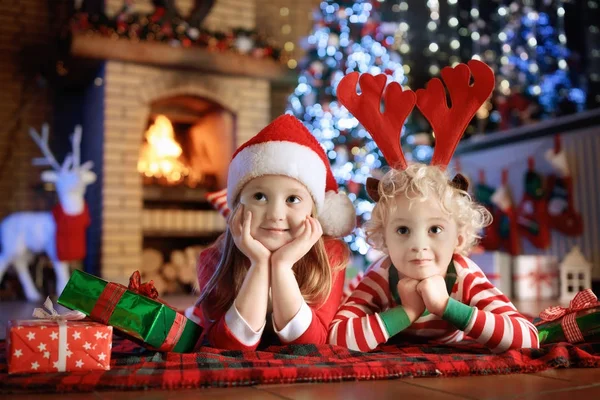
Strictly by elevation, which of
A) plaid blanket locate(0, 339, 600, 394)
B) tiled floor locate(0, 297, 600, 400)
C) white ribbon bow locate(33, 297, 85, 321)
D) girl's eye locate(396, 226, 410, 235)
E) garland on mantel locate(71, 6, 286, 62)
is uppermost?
garland on mantel locate(71, 6, 286, 62)

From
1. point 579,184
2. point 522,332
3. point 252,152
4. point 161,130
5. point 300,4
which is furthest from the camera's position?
point 300,4

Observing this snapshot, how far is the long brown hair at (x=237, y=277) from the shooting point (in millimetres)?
1341

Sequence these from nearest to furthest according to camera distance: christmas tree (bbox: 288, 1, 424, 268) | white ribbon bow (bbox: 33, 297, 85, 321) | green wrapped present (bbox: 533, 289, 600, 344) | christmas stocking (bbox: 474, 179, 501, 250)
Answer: white ribbon bow (bbox: 33, 297, 85, 321), green wrapped present (bbox: 533, 289, 600, 344), christmas tree (bbox: 288, 1, 424, 268), christmas stocking (bbox: 474, 179, 501, 250)

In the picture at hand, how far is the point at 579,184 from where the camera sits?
12.7ft

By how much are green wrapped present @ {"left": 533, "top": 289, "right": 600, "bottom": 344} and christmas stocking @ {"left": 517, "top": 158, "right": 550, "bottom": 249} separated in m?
2.67

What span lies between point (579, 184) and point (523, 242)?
25.2 inches

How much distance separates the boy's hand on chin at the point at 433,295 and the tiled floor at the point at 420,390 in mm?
194

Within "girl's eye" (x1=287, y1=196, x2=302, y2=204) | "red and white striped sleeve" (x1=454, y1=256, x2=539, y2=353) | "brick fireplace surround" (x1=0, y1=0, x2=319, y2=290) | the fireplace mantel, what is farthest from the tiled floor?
the fireplace mantel

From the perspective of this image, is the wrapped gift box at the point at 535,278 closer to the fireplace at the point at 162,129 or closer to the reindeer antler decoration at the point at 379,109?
the fireplace at the point at 162,129

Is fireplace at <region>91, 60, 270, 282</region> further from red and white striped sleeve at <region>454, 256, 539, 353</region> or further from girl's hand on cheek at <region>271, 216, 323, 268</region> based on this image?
red and white striped sleeve at <region>454, 256, 539, 353</region>

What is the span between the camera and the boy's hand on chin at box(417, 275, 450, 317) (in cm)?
123

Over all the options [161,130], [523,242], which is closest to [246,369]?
[161,130]

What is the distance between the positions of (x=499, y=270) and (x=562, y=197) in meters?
0.81

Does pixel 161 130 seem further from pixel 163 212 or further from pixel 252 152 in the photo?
pixel 252 152
